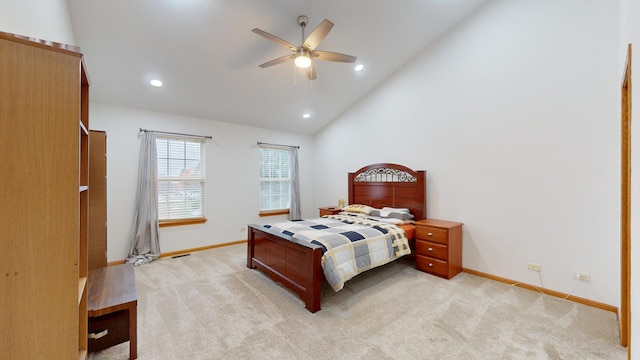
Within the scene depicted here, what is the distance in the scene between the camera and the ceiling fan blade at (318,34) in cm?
227

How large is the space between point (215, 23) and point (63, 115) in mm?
2386

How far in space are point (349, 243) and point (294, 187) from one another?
3256 millimetres

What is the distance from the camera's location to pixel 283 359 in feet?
6.10

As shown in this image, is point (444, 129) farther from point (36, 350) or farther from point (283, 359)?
point (36, 350)

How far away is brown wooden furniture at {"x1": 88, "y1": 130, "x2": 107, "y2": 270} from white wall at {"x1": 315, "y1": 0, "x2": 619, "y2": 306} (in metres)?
4.09

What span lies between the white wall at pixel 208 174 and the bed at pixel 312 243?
4.90ft

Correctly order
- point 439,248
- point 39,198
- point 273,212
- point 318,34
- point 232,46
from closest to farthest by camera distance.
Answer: point 39,198, point 318,34, point 232,46, point 439,248, point 273,212

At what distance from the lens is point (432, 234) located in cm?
346

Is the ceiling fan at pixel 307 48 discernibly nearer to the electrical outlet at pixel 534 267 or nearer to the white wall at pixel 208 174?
the white wall at pixel 208 174

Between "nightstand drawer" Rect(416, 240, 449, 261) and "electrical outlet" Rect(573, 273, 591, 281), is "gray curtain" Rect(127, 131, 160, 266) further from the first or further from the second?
"electrical outlet" Rect(573, 273, 591, 281)

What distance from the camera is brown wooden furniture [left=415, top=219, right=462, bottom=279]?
332 centimetres

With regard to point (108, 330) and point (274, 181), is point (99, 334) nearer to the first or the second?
point (108, 330)

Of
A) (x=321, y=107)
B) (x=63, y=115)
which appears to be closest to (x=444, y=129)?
(x=321, y=107)

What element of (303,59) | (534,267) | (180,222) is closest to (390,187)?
(534,267)
